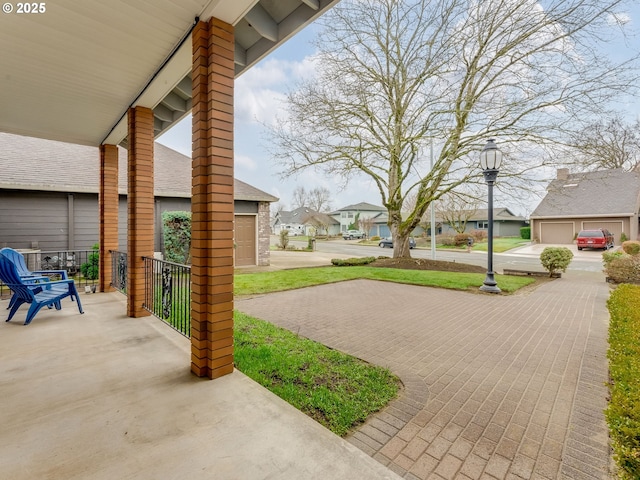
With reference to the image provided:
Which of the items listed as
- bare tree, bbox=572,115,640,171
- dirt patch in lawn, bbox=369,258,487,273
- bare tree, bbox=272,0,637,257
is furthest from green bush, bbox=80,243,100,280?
bare tree, bbox=572,115,640,171

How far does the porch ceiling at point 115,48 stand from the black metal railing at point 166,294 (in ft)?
7.28

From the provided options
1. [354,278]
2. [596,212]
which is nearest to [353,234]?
[596,212]

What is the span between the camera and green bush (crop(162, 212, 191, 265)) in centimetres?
993

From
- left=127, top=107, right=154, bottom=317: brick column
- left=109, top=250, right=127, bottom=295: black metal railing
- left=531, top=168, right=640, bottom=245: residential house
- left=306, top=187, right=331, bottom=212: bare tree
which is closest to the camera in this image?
left=127, top=107, right=154, bottom=317: brick column

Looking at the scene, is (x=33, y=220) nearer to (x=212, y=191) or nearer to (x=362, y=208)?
(x=212, y=191)

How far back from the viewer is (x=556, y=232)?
24.7 meters

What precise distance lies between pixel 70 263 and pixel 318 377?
8.86 meters

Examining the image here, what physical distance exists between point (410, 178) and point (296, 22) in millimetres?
10136

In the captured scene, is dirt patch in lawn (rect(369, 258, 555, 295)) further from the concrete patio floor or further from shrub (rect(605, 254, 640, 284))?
the concrete patio floor

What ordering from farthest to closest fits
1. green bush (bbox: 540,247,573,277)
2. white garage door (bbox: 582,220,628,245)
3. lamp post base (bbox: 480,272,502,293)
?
white garage door (bbox: 582,220,628,245) < green bush (bbox: 540,247,573,277) < lamp post base (bbox: 480,272,502,293)

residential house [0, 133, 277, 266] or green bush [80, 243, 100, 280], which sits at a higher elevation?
residential house [0, 133, 277, 266]

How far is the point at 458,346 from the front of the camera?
371 centimetres

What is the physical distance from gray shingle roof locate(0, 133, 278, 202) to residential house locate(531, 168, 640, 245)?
2206cm

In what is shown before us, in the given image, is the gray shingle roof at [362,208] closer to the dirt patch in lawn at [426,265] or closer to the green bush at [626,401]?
the dirt patch in lawn at [426,265]
